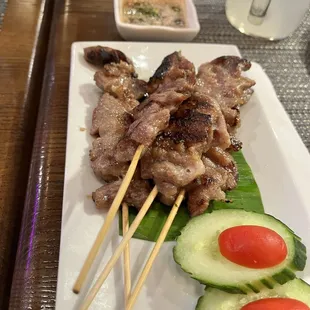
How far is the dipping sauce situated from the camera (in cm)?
363

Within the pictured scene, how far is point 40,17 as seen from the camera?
12.2 ft

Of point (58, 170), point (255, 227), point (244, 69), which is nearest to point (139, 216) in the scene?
point (255, 227)

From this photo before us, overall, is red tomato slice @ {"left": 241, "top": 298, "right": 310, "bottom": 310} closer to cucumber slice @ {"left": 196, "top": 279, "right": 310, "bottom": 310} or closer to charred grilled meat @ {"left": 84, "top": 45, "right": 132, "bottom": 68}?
cucumber slice @ {"left": 196, "top": 279, "right": 310, "bottom": 310}

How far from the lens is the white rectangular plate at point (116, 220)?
1.82 meters

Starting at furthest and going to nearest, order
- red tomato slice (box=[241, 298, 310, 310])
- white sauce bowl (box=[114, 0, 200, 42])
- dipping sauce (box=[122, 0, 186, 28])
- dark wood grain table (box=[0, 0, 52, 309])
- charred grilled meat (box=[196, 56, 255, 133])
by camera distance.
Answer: dipping sauce (box=[122, 0, 186, 28]) < white sauce bowl (box=[114, 0, 200, 42]) < charred grilled meat (box=[196, 56, 255, 133]) < dark wood grain table (box=[0, 0, 52, 309]) < red tomato slice (box=[241, 298, 310, 310])

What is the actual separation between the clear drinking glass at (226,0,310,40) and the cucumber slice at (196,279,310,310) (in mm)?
2869

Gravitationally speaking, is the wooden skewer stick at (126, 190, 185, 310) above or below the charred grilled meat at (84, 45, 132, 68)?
below

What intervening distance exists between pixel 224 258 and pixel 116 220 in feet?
1.98

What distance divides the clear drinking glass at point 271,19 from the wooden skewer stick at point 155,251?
2.50 m

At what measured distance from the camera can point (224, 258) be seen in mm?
1778

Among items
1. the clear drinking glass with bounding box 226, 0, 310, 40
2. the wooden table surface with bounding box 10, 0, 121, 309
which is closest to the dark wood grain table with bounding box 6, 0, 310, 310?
the wooden table surface with bounding box 10, 0, 121, 309

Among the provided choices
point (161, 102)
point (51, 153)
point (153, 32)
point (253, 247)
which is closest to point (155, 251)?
point (253, 247)

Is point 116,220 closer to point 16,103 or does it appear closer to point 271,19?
point 16,103

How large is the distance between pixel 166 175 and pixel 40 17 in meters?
2.46
